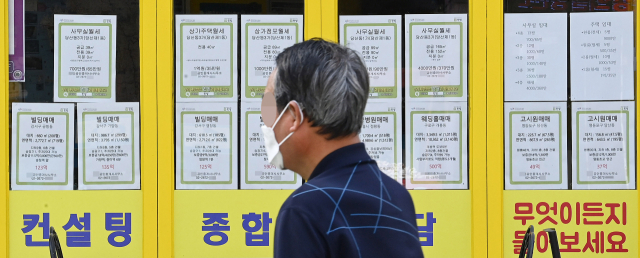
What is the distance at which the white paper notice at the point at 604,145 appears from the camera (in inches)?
154

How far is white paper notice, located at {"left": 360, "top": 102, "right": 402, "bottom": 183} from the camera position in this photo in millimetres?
3980

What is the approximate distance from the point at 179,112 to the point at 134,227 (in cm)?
77

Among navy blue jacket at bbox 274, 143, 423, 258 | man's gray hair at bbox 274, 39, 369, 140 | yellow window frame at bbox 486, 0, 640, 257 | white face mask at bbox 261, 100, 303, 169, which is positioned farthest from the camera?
yellow window frame at bbox 486, 0, 640, 257

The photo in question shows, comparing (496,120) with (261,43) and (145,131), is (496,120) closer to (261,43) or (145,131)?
(261,43)

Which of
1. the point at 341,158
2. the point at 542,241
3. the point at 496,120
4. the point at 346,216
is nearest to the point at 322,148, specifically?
the point at 341,158

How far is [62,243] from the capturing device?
396 cm

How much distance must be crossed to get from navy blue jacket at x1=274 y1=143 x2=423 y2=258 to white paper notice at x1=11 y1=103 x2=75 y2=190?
9.72ft

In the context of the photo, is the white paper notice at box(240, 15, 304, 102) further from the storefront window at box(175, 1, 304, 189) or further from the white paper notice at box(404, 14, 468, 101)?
the white paper notice at box(404, 14, 468, 101)

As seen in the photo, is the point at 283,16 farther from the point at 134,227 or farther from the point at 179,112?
the point at 134,227

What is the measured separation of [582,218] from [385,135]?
52.0 inches

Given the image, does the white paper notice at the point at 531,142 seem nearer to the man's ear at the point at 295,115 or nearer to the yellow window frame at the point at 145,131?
the yellow window frame at the point at 145,131

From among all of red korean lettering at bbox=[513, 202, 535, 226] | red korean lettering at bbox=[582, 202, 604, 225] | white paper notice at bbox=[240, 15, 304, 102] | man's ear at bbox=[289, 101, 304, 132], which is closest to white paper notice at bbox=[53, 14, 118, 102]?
white paper notice at bbox=[240, 15, 304, 102]

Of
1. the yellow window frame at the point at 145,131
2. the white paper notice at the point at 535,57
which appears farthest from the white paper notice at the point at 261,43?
the white paper notice at the point at 535,57

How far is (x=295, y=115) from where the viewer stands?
1521 millimetres
